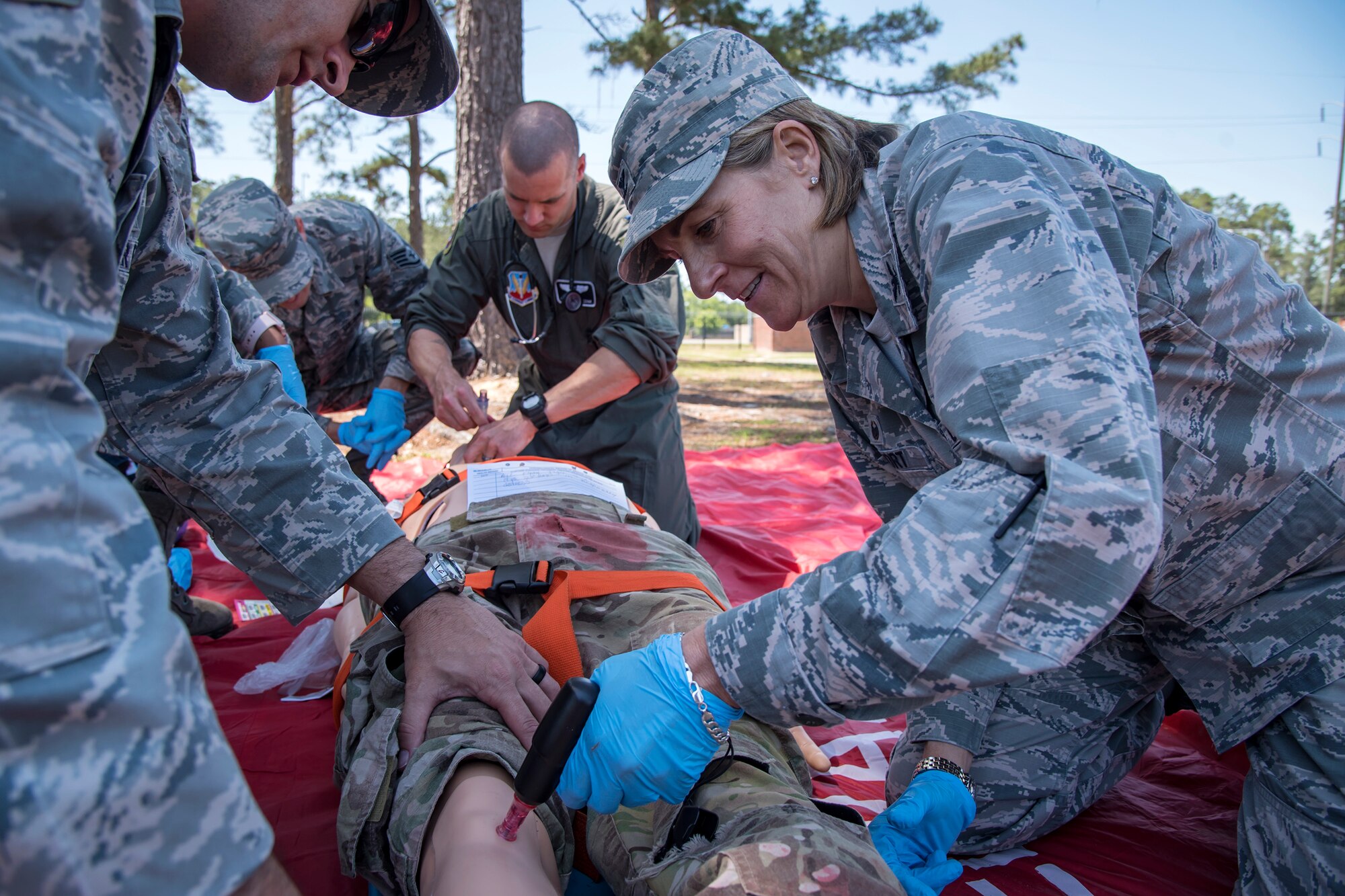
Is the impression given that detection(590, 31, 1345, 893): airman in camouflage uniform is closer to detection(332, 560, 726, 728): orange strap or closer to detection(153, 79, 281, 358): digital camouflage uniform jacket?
detection(332, 560, 726, 728): orange strap

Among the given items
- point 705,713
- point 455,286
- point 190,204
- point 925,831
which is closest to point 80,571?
point 705,713

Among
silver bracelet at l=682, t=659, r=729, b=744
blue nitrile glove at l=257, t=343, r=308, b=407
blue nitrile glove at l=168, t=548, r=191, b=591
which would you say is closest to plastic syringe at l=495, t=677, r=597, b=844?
silver bracelet at l=682, t=659, r=729, b=744

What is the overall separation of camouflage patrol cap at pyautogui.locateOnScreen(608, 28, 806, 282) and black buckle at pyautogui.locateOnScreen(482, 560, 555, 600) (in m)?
0.74

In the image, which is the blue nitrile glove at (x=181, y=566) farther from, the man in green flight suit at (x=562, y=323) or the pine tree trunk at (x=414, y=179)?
the pine tree trunk at (x=414, y=179)

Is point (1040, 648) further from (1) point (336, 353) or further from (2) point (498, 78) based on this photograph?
(2) point (498, 78)

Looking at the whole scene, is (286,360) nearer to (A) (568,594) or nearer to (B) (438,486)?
(B) (438,486)

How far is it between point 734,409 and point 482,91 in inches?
178

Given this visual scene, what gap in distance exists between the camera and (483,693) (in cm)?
162

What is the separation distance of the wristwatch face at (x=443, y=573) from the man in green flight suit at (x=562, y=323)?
→ 151 centimetres

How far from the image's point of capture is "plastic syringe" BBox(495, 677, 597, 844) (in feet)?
4.07

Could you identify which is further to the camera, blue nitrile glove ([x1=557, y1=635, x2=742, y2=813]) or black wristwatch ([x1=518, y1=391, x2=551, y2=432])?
black wristwatch ([x1=518, y1=391, x2=551, y2=432])

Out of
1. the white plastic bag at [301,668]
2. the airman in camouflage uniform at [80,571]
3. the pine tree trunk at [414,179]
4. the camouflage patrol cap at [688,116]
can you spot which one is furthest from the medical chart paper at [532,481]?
the pine tree trunk at [414,179]

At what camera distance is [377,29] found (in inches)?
65.0

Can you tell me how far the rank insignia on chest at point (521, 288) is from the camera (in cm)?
381
